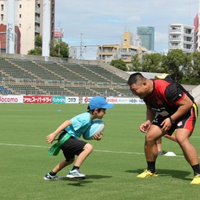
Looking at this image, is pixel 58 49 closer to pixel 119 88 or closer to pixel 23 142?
pixel 119 88

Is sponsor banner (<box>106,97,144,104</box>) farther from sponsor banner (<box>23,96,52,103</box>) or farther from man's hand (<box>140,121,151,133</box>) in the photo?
man's hand (<box>140,121,151,133</box>)

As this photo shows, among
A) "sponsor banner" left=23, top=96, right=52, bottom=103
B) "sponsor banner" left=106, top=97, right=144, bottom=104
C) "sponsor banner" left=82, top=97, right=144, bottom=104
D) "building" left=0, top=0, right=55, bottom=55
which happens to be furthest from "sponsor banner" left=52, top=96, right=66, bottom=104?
"building" left=0, top=0, right=55, bottom=55

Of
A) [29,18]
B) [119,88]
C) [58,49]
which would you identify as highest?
[29,18]

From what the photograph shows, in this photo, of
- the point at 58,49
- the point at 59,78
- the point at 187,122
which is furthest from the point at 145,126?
the point at 58,49

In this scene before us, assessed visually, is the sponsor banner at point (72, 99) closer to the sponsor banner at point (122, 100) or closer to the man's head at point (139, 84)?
the sponsor banner at point (122, 100)

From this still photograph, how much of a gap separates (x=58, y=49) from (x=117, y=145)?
307 feet

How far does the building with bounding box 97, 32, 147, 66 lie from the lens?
15800cm

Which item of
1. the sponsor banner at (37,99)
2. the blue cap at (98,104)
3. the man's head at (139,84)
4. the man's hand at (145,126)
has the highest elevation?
the man's head at (139,84)

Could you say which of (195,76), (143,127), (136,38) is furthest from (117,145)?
(136,38)

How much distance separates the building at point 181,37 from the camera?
17650cm

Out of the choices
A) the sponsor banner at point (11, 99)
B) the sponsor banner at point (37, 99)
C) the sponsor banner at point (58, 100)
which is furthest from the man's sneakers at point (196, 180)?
the sponsor banner at point (58, 100)

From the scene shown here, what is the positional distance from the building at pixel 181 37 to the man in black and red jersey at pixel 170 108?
555ft

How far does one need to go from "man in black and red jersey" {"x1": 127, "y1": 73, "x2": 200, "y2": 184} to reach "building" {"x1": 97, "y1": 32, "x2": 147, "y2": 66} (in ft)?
483

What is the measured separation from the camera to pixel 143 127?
9750 mm
